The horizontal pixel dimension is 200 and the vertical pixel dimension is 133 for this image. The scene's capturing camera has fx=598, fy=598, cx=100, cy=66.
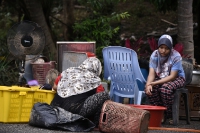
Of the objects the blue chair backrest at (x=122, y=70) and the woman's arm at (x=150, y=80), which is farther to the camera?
the blue chair backrest at (x=122, y=70)

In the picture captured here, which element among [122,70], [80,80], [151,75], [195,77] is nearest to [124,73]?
[122,70]

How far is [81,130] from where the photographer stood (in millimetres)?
7953

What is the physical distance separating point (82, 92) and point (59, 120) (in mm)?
579

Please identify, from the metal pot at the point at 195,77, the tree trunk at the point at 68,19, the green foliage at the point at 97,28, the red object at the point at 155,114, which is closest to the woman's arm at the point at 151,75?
the red object at the point at 155,114

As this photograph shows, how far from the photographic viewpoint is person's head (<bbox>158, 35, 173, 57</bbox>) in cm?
883

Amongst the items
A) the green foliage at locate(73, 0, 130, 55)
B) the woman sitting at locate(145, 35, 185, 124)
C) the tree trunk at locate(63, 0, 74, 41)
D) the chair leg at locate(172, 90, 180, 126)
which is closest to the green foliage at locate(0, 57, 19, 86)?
the green foliage at locate(73, 0, 130, 55)

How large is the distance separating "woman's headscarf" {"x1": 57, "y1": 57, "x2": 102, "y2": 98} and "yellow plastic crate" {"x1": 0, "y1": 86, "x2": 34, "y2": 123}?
54 centimetres

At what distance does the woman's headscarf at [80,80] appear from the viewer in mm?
8297

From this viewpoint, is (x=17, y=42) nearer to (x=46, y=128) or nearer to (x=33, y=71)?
(x=33, y=71)

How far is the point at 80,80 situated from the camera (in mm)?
8367

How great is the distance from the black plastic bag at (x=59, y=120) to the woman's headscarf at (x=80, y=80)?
1.19ft

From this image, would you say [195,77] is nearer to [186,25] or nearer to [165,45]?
[165,45]

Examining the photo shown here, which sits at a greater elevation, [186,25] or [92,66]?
[186,25]

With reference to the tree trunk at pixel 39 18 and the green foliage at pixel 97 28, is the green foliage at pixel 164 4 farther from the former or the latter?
the tree trunk at pixel 39 18
